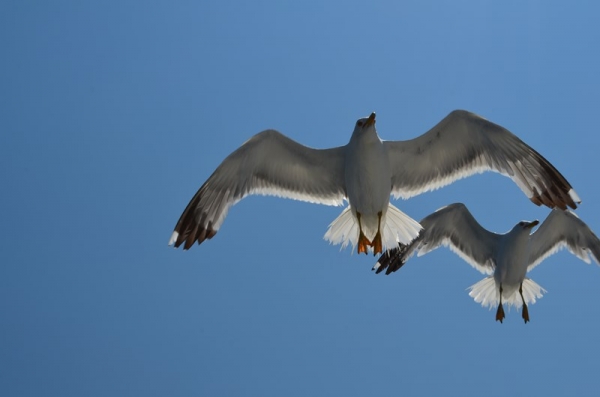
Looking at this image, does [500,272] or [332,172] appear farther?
[500,272]

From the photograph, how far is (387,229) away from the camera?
7.80m

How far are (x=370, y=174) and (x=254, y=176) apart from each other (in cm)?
112

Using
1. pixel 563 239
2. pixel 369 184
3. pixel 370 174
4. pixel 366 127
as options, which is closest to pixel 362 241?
pixel 369 184

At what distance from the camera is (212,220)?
7.76m

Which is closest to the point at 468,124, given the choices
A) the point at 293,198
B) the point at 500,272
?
the point at 293,198

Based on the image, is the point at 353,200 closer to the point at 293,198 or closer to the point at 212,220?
the point at 293,198

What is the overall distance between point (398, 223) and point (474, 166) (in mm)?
877

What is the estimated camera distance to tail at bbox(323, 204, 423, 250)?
776 centimetres

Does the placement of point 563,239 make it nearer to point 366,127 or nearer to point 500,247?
point 500,247

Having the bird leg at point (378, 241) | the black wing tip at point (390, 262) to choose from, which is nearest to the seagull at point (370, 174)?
the bird leg at point (378, 241)

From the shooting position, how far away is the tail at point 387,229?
7.76 m

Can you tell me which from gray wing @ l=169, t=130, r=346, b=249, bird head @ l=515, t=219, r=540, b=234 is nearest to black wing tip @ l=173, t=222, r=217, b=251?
gray wing @ l=169, t=130, r=346, b=249

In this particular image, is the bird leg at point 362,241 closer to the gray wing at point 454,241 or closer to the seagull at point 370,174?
the seagull at point 370,174

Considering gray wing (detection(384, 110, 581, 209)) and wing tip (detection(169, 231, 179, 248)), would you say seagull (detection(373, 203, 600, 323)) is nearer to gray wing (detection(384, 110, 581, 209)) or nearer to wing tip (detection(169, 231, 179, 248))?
gray wing (detection(384, 110, 581, 209))
